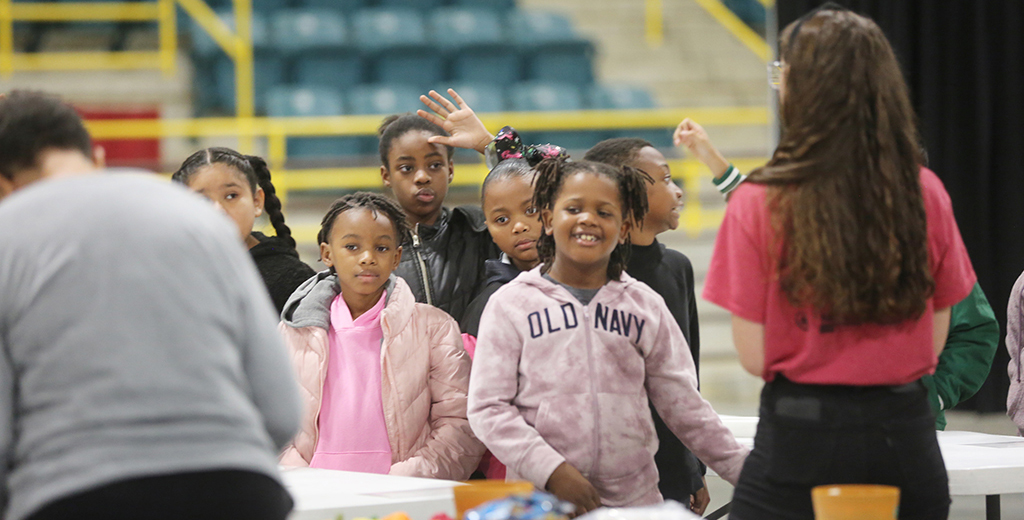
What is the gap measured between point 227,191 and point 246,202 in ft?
0.19

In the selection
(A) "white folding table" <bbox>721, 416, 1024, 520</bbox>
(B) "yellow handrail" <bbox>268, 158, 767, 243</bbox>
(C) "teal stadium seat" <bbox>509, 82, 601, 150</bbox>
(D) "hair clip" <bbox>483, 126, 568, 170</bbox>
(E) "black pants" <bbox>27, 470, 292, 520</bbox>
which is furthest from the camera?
(C) "teal stadium seat" <bbox>509, 82, 601, 150</bbox>

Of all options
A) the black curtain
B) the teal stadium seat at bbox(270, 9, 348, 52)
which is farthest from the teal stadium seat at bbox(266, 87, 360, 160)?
the black curtain

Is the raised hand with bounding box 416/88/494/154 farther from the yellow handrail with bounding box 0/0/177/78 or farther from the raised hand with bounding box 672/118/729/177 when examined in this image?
the yellow handrail with bounding box 0/0/177/78

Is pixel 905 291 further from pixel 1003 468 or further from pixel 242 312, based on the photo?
pixel 242 312

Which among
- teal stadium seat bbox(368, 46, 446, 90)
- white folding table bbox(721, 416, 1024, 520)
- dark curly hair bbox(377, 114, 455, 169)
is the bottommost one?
white folding table bbox(721, 416, 1024, 520)

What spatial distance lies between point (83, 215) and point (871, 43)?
→ 3.62 feet

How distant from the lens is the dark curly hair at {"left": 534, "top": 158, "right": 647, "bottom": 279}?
2027mm

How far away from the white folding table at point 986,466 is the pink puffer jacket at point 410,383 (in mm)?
638

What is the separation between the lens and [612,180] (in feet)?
6.59

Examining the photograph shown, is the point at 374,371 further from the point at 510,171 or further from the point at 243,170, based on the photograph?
the point at 243,170

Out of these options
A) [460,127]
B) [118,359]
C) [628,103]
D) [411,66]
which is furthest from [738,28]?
[118,359]

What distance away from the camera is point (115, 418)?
111cm

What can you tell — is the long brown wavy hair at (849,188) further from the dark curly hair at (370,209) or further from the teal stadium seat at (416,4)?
the teal stadium seat at (416,4)

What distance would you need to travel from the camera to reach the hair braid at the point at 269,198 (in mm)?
2795
